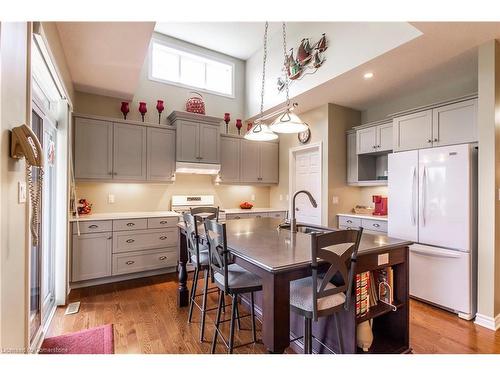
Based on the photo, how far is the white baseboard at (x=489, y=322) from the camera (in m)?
2.34

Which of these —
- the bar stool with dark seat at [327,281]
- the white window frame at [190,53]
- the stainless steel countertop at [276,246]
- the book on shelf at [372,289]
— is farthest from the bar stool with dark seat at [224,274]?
the white window frame at [190,53]

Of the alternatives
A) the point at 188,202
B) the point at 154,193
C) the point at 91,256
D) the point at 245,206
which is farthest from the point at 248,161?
the point at 91,256

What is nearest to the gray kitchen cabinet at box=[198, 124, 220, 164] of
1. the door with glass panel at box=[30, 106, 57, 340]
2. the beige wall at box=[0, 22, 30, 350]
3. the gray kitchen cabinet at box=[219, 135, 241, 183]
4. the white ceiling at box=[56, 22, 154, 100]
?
the gray kitchen cabinet at box=[219, 135, 241, 183]

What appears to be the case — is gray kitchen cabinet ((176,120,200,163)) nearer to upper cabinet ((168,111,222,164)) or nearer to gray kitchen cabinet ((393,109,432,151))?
upper cabinet ((168,111,222,164))

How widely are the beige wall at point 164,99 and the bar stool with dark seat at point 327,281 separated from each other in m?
3.81

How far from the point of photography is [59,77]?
2338mm

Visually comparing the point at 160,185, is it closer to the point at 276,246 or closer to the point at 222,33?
the point at 222,33

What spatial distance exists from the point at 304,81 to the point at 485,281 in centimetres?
307

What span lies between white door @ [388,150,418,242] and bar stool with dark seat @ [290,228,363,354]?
1815 mm

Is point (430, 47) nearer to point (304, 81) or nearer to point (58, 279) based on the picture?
point (304, 81)

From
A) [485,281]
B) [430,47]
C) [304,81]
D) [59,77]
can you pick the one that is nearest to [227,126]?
[304,81]

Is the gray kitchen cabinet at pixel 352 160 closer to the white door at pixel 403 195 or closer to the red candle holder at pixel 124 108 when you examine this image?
the white door at pixel 403 195
